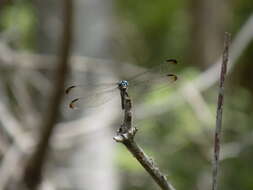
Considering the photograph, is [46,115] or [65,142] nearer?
[46,115]

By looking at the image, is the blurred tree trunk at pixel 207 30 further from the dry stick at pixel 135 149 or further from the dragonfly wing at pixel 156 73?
the dry stick at pixel 135 149

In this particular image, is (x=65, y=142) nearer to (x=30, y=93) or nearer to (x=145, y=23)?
(x=30, y=93)

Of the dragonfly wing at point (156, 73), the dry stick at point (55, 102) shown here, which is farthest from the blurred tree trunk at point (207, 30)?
the dragonfly wing at point (156, 73)

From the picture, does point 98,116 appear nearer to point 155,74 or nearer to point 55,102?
point 55,102

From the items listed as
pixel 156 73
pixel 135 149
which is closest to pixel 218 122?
pixel 135 149

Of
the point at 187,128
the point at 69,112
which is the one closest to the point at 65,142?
the point at 69,112

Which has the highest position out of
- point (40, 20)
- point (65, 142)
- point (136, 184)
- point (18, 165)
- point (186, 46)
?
point (186, 46)

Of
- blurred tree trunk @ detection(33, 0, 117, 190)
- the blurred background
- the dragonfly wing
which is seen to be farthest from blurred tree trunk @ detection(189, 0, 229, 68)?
the dragonfly wing
